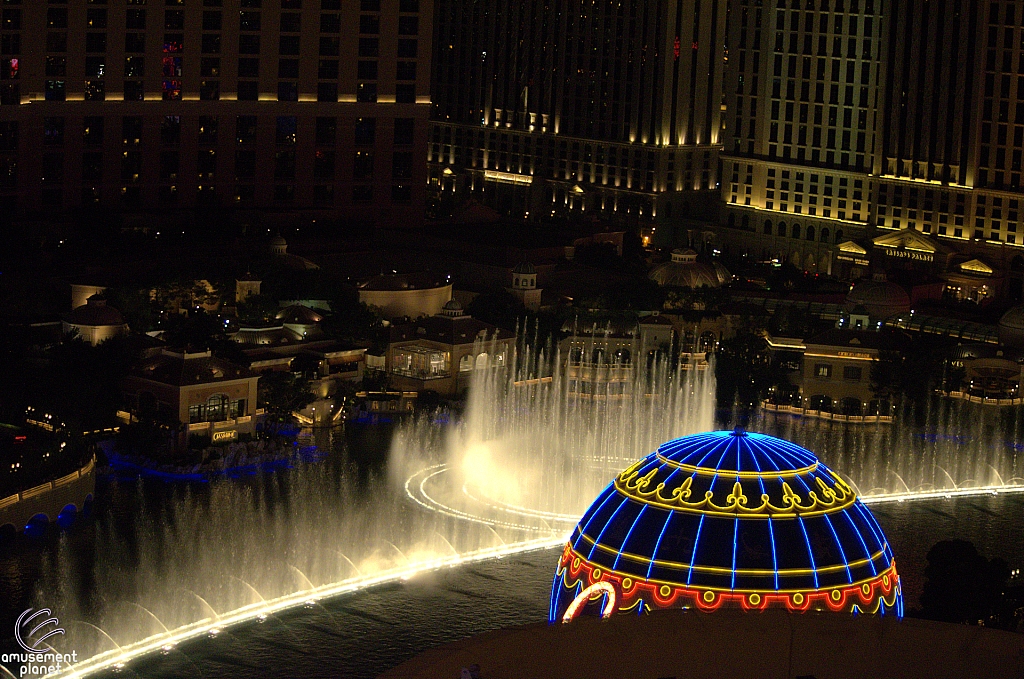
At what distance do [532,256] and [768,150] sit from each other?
24969mm

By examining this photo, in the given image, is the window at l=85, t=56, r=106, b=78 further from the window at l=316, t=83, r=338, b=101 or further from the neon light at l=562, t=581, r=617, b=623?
the neon light at l=562, t=581, r=617, b=623

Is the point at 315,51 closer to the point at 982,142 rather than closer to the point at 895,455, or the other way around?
the point at 982,142

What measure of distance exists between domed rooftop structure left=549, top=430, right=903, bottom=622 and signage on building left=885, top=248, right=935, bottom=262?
61.2 metres

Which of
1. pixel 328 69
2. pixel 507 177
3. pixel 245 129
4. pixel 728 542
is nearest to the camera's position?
pixel 728 542

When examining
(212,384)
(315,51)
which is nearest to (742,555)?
(212,384)

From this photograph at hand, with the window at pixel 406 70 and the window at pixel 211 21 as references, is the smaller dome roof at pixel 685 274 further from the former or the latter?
the window at pixel 211 21

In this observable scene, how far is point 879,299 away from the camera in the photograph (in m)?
69.0

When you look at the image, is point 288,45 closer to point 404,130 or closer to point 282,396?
point 404,130

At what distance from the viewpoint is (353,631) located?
35469mm

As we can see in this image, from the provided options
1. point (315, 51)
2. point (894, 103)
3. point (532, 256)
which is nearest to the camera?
point (532, 256)

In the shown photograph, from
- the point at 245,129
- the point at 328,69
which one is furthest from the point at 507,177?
the point at 245,129

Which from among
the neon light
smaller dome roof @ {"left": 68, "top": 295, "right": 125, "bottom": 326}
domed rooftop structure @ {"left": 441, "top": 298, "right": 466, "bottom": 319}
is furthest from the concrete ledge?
domed rooftop structure @ {"left": 441, "top": 298, "right": 466, "bottom": 319}

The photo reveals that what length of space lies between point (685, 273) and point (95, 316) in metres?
25.1

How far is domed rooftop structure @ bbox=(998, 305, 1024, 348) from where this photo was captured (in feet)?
211
